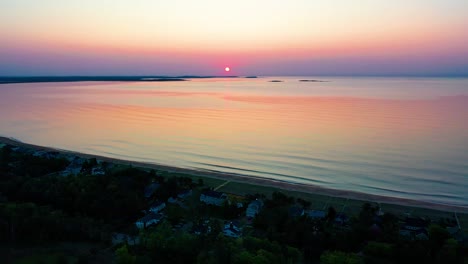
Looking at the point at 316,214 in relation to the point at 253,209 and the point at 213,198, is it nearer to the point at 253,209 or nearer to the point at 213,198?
the point at 253,209

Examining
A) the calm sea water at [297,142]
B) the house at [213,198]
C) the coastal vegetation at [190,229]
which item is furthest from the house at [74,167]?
the house at [213,198]

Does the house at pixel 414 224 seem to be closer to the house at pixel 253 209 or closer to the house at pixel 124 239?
the house at pixel 253 209

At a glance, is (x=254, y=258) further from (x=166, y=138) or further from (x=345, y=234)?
(x=166, y=138)

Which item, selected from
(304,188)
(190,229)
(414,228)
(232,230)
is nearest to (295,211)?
(232,230)

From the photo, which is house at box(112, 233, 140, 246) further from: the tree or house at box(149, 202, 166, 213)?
the tree

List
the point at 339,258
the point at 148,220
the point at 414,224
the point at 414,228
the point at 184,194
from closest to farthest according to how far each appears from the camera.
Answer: the point at 339,258 → the point at 414,228 → the point at 414,224 → the point at 148,220 → the point at 184,194

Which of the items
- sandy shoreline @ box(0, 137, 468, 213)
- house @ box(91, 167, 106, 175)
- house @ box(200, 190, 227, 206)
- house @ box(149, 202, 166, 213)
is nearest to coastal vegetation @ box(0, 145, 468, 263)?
house @ box(200, 190, 227, 206)

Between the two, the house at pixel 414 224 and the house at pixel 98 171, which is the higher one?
the house at pixel 414 224
